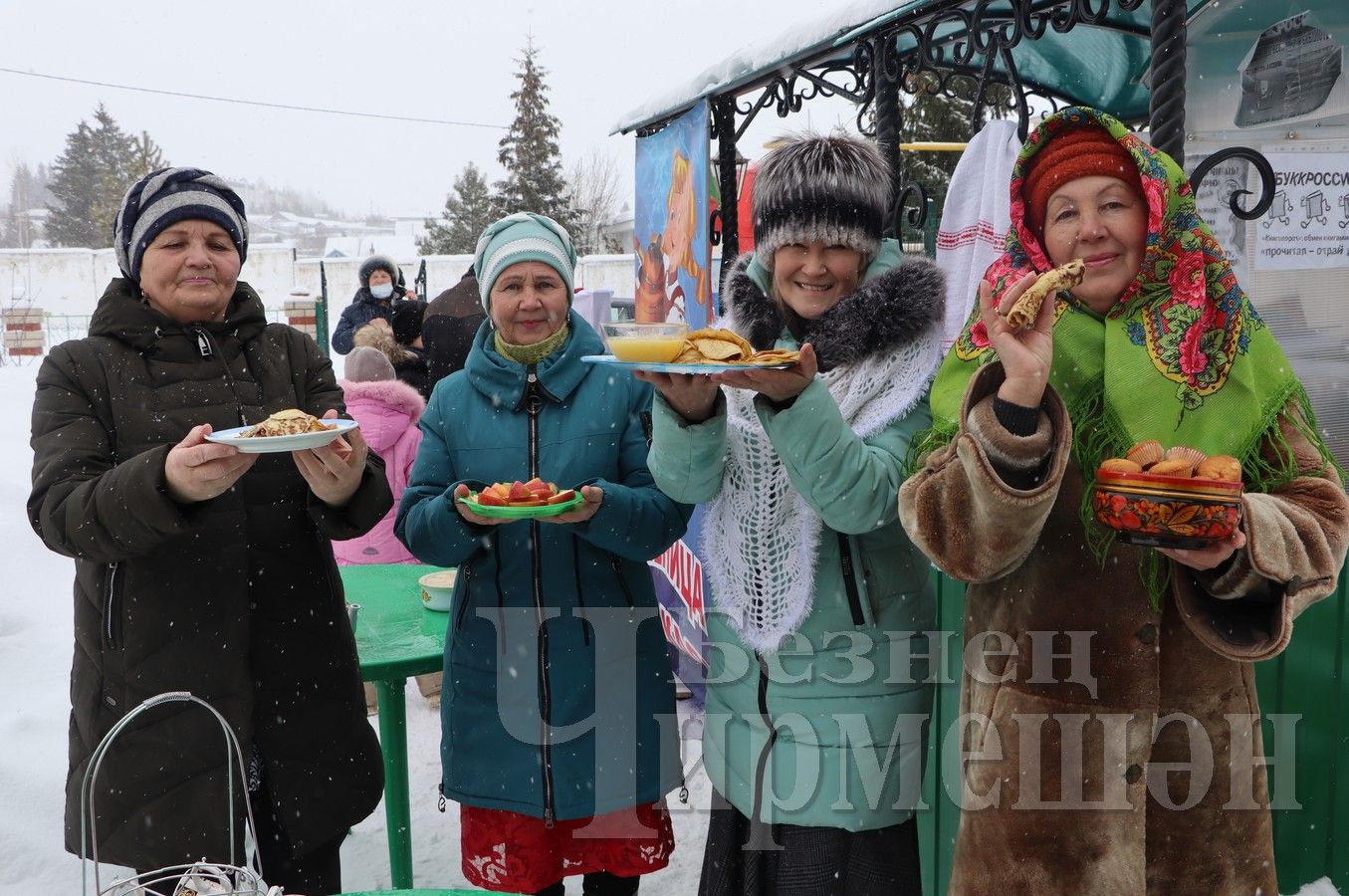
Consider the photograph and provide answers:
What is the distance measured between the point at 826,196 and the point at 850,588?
2.84 ft

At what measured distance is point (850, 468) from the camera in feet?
6.48

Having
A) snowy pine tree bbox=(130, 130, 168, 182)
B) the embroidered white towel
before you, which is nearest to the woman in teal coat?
the embroidered white towel

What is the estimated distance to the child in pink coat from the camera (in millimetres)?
5078

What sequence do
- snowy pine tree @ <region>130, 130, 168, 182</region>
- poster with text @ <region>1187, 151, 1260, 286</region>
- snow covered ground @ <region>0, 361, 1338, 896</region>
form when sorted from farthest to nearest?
snowy pine tree @ <region>130, 130, 168, 182</region> → snow covered ground @ <region>0, 361, 1338, 896</region> → poster with text @ <region>1187, 151, 1260, 286</region>

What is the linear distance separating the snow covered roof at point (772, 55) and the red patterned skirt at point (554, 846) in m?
2.78

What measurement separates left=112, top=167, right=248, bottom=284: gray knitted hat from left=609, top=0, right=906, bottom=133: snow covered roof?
2357 mm

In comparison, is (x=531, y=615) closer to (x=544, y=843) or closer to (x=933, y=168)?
(x=544, y=843)

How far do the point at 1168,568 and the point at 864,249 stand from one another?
3.05ft

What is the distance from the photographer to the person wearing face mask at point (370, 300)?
9.25 metres

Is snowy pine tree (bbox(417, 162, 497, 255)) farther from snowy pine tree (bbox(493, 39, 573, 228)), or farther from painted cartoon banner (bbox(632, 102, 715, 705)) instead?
painted cartoon banner (bbox(632, 102, 715, 705))

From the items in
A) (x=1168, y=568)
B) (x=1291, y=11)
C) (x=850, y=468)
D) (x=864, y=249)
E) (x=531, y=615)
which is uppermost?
(x=1291, y=11)

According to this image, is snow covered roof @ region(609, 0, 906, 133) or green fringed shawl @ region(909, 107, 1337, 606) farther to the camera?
snow covered roof @ region(609, 0, 906, 133)

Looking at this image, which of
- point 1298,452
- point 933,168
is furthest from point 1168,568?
point 933,168

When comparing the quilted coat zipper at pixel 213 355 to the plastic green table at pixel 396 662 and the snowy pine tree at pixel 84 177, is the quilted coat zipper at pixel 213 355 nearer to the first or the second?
A: the plastic green table at pixel 396 662
